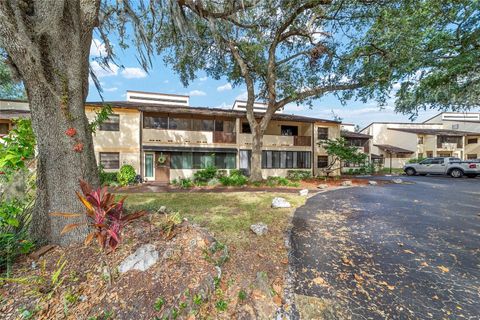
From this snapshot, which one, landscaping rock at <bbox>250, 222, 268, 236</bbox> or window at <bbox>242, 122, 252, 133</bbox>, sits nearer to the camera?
landscaping rock at <bbox>250, 222, 268, 236</bbox>

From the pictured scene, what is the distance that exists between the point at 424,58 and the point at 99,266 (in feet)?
33.0

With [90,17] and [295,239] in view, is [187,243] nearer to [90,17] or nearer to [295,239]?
[295,239]

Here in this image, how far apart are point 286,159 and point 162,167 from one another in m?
10.2

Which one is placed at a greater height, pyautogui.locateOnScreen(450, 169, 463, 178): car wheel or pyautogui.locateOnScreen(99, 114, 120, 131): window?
pyautogui.locateOnScreen(99, 114, 120, 131): window

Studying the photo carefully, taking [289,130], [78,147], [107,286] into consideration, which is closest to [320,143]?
[289,130]

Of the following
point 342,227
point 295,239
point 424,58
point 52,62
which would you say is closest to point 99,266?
point 52,62

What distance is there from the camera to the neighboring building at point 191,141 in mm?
13656

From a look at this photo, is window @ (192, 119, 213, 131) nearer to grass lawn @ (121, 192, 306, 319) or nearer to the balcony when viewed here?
the balcony

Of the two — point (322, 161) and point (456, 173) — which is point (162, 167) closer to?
point (322, 161)

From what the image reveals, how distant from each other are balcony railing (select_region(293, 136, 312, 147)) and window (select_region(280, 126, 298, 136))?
1150 millimetres

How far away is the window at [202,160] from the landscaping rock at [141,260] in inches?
493

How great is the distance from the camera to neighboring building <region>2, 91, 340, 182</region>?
1366 cm

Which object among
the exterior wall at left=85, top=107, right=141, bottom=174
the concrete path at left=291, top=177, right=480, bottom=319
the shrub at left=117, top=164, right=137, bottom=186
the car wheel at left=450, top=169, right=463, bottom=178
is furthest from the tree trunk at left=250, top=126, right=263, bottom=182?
the car wheel at left=450, top=169, right=463, bottom=178

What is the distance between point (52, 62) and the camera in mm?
2662
